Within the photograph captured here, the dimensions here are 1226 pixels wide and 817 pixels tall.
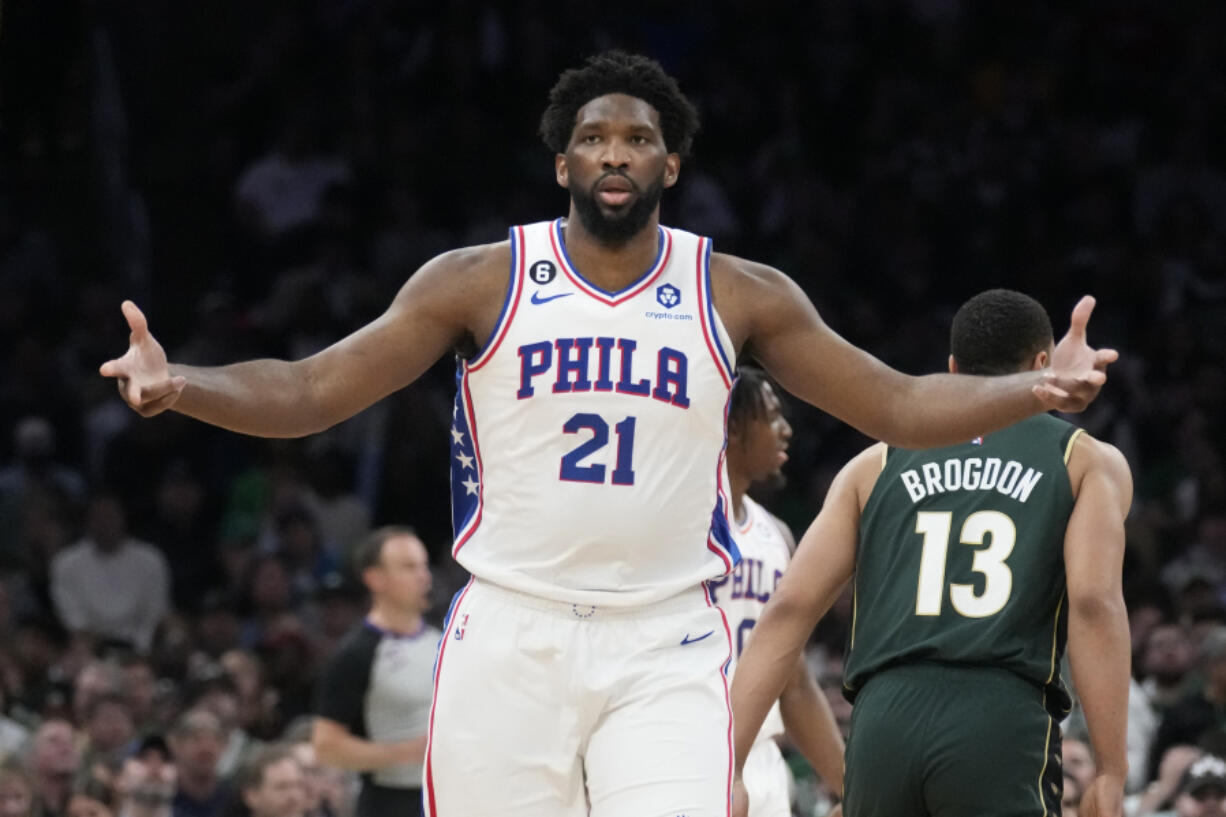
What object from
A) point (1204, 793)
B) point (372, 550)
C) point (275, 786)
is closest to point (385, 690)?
point (372, 550)

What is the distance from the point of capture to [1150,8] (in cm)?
1634

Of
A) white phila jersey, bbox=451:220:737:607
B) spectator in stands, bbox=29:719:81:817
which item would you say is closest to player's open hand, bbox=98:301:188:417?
white phila jersey, bbox=451:220:737:607

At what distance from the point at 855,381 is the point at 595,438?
2.09 ft

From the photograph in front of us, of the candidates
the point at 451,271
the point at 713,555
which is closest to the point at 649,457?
the point at 713,555

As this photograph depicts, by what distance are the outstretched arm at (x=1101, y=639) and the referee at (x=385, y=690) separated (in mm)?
3172

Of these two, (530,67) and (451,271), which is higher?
(530,67)

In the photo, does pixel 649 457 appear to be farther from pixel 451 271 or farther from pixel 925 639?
pixel 925 639

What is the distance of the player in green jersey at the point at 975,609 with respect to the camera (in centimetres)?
527

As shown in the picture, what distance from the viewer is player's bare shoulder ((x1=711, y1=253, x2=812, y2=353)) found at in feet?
16.4

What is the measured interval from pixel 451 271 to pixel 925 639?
160 centimetres

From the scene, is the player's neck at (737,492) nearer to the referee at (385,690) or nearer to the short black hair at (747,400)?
the short black hair at (747,400)

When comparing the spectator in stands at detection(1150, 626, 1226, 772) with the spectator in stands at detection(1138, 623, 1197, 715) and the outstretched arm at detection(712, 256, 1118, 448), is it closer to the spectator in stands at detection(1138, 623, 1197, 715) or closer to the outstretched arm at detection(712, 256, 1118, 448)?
the spectator in stands at detection(1138, 623, 1197, 715)

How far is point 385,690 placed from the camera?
323 inches

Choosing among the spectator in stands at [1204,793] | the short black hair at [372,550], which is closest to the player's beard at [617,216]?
the short black hair at [372,550]
